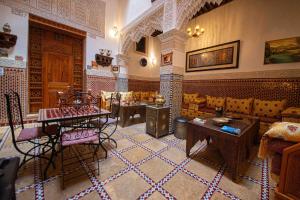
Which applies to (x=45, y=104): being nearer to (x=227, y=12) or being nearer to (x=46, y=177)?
(x=46, y=177)

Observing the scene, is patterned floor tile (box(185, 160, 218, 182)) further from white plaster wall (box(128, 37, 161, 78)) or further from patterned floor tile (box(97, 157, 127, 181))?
white plaster wall (box(128, 37, 161, 78))

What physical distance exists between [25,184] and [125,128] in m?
2.50

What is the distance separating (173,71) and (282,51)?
10.2ft

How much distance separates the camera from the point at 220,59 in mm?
5035

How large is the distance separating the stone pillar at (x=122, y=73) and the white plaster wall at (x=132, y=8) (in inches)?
55.3

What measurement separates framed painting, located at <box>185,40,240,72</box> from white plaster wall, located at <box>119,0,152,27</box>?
2583 mm

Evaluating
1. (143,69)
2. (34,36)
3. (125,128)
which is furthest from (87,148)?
(143,69)

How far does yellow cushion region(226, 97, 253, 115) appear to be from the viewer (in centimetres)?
404

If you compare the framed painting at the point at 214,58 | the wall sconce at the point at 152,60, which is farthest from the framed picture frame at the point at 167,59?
the wall sconce at the point at 152,60

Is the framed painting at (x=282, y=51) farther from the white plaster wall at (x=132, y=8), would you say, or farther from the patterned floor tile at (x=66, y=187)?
the patterned floor tile at (x=66, y=187)

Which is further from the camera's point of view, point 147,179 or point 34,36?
point 34,36

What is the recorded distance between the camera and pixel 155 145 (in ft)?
9.70

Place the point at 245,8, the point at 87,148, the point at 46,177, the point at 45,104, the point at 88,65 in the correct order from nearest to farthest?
the point at 46,177, the point at 87,148, the point at 245,8, the point at 45,104, the point at 88,65

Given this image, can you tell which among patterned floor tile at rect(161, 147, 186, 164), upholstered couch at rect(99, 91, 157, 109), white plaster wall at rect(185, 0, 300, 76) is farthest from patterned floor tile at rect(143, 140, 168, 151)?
white plaster wall at rect(185, 0, 300, 76)
